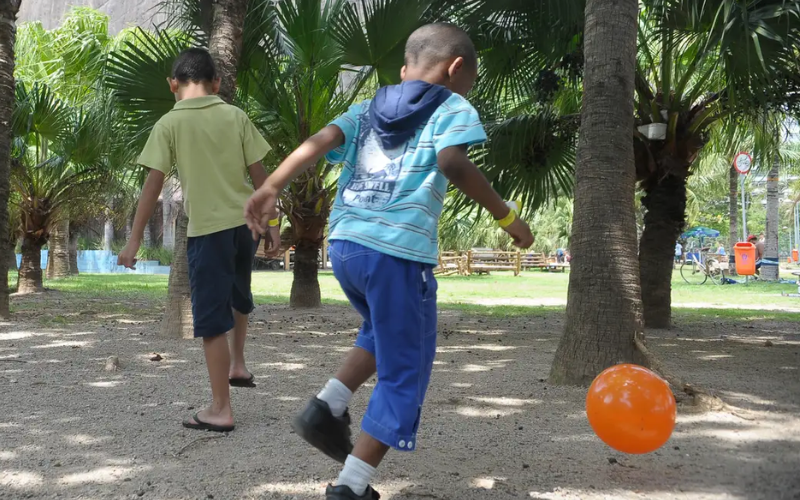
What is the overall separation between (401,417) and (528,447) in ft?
Result: 3.72

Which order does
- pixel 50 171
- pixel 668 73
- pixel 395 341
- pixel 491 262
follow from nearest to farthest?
pixel 395 341 < pixel 668 73 < pixel 50 171 < pixel 491 262

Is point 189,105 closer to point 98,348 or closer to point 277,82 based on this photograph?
point 98,348

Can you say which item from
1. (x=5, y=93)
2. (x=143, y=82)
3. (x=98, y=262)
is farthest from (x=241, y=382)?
(x=98, y=262)

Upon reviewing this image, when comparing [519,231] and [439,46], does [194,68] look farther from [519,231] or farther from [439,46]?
[519,231]

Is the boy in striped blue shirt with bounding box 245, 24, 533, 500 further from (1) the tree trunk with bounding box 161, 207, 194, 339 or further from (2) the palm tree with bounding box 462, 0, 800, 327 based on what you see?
(1) the tree trunk with bounding box 161, 207, 194, 339

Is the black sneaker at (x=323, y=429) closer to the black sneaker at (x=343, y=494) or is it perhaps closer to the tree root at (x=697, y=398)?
the black sneaker at (x=343, y=494)

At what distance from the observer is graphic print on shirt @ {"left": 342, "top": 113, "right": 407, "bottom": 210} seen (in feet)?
6.70

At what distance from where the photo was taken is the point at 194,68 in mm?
3184

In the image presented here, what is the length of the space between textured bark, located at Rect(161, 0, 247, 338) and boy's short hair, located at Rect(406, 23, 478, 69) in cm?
428

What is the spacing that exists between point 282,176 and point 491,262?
25282mm

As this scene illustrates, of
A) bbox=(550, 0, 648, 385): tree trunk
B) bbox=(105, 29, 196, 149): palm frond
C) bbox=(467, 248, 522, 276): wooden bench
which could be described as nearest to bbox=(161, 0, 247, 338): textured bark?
bbox=(105, 29, 196, 149): palm frond

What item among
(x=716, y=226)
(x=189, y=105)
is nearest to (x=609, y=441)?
(x=189, y=105)

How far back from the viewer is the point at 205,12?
7121 mm

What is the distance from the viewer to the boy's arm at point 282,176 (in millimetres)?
1999
